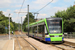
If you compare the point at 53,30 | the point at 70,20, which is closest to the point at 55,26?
the point at 53,30

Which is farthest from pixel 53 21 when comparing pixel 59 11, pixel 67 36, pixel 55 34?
pixel 59 11

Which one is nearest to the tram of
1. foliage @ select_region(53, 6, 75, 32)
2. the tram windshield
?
the tram windshield

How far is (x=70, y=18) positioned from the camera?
33500 mm

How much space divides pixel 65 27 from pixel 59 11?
10.3m

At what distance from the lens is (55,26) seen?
17219 millimetres

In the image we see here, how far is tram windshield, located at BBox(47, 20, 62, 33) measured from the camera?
17.1 m

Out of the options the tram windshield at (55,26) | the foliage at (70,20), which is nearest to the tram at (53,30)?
the tram windshield at (55,26)

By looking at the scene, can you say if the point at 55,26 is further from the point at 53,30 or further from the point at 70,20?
the point at 70,20

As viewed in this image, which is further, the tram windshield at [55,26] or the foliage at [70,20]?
the foliage at [70,20]

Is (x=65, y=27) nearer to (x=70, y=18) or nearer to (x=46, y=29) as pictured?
(x=70, y=18)

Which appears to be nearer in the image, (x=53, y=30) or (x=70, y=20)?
(x=53, y=30)

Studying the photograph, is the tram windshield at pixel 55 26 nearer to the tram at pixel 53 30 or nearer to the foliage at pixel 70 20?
the tram at pixel 53 30

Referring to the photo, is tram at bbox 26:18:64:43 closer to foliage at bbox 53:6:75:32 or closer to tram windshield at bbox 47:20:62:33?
tram windshield at bbox 47:20:62:33

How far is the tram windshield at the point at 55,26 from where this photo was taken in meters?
17.1
